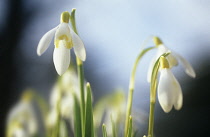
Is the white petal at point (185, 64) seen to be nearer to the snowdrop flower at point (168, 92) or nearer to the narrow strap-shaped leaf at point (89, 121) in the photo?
the snowdrop flower at point (168, 92)

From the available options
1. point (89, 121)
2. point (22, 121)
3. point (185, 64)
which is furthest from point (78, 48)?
point (22, 121)

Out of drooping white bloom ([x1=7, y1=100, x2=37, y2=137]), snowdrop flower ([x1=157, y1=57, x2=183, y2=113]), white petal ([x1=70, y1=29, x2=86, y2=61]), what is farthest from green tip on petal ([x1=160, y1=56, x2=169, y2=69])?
drooping white bloom ([x1=7, y1=100, x2=37, y2=137])

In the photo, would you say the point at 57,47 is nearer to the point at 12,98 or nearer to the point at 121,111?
the point at 121,111

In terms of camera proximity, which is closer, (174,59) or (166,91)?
(166,91)

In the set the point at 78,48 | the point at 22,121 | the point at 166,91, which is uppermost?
the point at 78,48

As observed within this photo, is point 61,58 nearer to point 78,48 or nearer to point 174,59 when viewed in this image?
point 78,48

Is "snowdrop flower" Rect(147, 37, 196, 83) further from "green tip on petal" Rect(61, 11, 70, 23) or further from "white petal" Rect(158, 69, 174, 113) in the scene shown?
"green tip on petal" Rect(61, 11, 70, 23)

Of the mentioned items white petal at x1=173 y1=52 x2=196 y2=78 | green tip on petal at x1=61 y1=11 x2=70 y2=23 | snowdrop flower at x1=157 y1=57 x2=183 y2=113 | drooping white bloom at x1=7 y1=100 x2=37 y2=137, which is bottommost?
drooping white bloom at x1=7 y1=100 x2=37 y2=137
